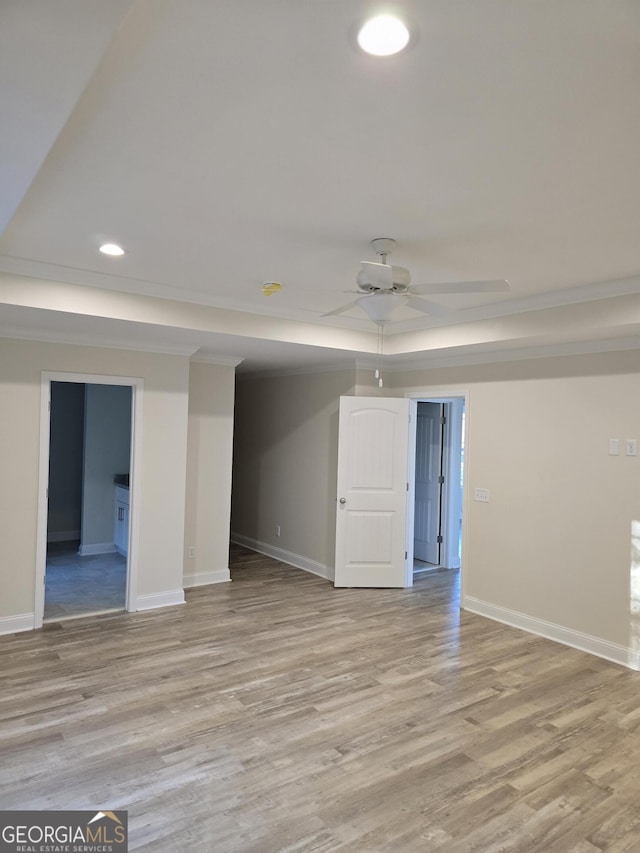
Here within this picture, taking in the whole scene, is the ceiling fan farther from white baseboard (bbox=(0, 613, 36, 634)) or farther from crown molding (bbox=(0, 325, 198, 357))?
white baseboard (bbox=(0, 613, 36, 634))

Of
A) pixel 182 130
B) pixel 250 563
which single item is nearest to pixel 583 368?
pixel 182 130

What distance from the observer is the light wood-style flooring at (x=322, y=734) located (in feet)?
7.68

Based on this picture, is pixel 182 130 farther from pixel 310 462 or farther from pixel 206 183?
pixel 310 462

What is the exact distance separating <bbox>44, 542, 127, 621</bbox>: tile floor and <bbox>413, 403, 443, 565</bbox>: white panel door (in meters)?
3.61

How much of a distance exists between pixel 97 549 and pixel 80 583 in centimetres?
142

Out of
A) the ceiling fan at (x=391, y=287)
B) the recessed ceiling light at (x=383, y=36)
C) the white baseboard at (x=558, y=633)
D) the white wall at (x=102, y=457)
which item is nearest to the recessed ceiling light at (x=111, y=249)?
the ceiling fan at (x=391, y=287)

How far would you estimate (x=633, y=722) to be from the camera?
3256 mm

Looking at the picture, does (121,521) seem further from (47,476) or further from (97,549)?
(47,476)

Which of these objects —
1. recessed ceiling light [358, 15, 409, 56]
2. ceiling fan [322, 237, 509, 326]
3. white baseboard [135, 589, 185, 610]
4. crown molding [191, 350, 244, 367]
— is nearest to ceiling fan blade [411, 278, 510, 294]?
ceiling fan [322, 237, 509, 326]

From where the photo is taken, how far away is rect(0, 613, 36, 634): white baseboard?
4.32 m

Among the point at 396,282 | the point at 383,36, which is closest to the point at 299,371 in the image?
the point at 396,282

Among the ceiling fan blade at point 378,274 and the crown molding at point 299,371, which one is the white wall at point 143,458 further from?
the ceiling fan blade at point 378,274

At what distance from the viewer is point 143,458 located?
4.98 metres

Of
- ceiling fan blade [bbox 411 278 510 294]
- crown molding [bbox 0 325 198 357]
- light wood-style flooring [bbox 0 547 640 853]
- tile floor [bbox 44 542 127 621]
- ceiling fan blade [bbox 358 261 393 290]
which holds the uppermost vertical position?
ceiling fan blade [bbox 358 261 393 290]
